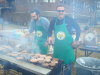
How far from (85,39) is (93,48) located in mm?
658

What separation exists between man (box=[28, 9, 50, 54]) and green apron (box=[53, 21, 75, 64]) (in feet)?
3.41

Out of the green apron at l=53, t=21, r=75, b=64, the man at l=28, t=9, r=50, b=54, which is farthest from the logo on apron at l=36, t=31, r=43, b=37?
the green apron at l=53, t=21, r=75, b=64

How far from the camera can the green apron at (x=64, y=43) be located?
13.9 feet

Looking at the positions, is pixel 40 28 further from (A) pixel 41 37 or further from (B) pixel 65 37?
(B) pixel 65 37

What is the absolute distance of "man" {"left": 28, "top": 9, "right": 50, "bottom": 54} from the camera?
5.21 m

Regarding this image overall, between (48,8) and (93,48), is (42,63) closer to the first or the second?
(93,48)

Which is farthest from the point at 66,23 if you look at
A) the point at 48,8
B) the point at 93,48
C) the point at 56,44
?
the point at 48,8

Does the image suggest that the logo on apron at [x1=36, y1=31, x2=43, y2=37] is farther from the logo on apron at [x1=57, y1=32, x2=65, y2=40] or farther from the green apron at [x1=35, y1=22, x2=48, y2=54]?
the logo on apron at [x1=57, y1=32, x2=65, y2=40]

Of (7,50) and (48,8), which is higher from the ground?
(48,8)

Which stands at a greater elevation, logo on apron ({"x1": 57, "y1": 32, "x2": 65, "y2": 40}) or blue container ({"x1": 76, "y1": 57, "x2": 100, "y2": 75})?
logo on apron ({"x1": 57, "y1": 32, "x2": 65, "y2": 40})

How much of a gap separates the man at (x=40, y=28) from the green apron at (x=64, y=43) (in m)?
1.04

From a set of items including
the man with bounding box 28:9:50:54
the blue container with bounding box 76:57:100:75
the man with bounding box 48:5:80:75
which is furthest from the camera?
the man with bounding box 28:9:50:54

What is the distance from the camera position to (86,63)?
454 centimetres

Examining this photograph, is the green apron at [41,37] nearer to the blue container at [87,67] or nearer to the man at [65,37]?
the man at [65,37]
